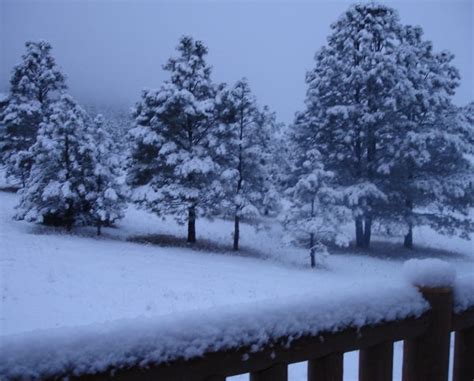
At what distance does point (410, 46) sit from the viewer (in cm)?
1997

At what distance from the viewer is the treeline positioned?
62.0 feet

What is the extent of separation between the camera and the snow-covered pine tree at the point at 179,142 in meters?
18.8

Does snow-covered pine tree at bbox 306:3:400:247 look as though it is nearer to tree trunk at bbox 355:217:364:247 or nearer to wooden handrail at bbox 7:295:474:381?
tree trunk at bbox 355:217:364:247

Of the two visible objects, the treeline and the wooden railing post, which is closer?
the wooden railing post

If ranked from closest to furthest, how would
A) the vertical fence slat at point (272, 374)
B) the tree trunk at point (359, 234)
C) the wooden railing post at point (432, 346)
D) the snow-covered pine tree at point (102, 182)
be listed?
the vertical fence slat at point (272, 374) < the wooden railing post at point (432, 346) < the snow-covered pine tree at point (102, 182) < the tree trunk at point (359, 234)

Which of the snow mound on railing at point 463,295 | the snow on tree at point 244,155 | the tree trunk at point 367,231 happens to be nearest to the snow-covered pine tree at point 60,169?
the snow on tree at point 244,155

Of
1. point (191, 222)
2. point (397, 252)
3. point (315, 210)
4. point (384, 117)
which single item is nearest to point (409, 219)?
point (397, 252)

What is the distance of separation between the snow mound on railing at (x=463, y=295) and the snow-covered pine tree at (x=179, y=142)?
54.1 feet

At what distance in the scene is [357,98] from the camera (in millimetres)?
20688

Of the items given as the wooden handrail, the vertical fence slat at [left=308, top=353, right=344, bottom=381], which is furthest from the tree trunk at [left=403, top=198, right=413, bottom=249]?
the vertical fence slat at [left=308, top=353, right=344, bottom=381]

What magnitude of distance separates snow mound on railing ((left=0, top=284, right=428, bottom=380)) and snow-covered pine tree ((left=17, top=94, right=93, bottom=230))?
18639 millimetres

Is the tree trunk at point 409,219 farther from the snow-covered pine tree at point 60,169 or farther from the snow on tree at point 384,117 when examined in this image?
the snow-covered pine tree at point 60,169

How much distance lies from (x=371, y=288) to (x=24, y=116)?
1144 inches

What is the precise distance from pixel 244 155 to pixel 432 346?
17718 millimetres
